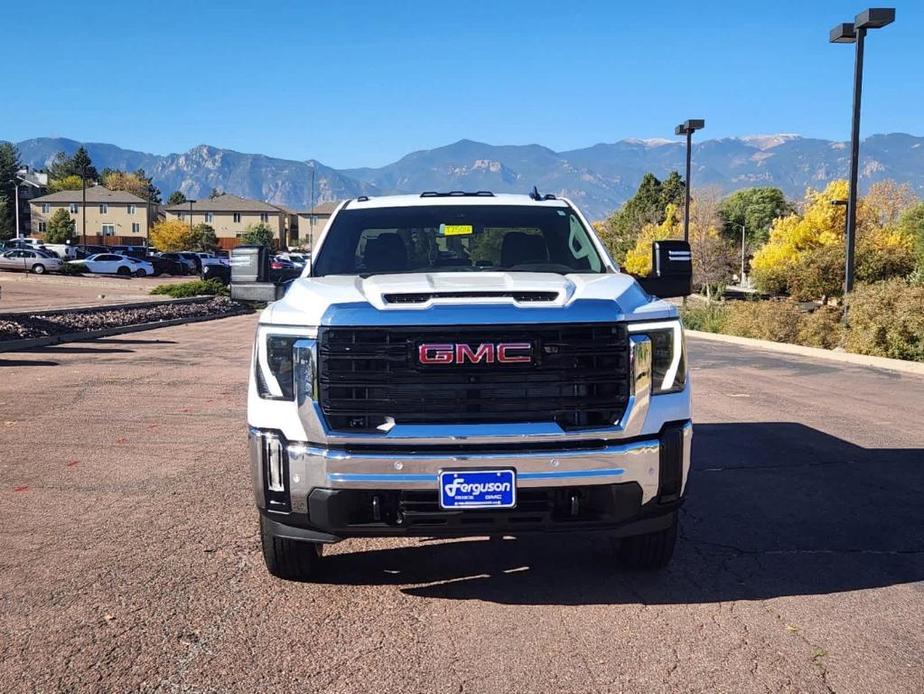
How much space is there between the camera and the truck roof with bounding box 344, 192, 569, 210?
6.49 metres

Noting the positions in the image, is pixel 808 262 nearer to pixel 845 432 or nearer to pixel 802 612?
pixel 845 432

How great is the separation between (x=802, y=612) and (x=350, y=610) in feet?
7.16

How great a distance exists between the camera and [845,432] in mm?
9703

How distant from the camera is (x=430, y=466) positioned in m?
4.29

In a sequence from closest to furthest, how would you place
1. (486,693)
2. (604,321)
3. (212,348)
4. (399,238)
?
(486,693) → (604,321) → (399,238) → (212,348)

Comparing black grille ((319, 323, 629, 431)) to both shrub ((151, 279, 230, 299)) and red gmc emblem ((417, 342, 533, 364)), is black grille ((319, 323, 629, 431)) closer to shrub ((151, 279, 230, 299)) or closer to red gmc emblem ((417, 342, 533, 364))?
red gmc emblem ((417, 342, 533, 364))

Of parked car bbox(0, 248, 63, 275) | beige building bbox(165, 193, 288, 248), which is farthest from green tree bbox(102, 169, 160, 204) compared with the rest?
parked car bbox(0, 248, 63, 275)

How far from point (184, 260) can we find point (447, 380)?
66.2 m

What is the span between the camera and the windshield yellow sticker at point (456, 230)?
629 cm

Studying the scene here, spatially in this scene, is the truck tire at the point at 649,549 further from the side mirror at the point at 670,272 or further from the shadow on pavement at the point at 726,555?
the side mirror at the point at 670,272

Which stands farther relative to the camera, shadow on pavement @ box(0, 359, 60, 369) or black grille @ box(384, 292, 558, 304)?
shadow on pavement @ box(0, 359, 60, 369)

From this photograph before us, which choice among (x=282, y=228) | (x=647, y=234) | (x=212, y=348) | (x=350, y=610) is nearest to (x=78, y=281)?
(x=212, y=348)

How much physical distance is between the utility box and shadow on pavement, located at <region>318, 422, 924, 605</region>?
162 cm

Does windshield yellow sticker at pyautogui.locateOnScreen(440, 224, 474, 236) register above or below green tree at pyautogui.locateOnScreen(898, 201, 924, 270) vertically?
below
